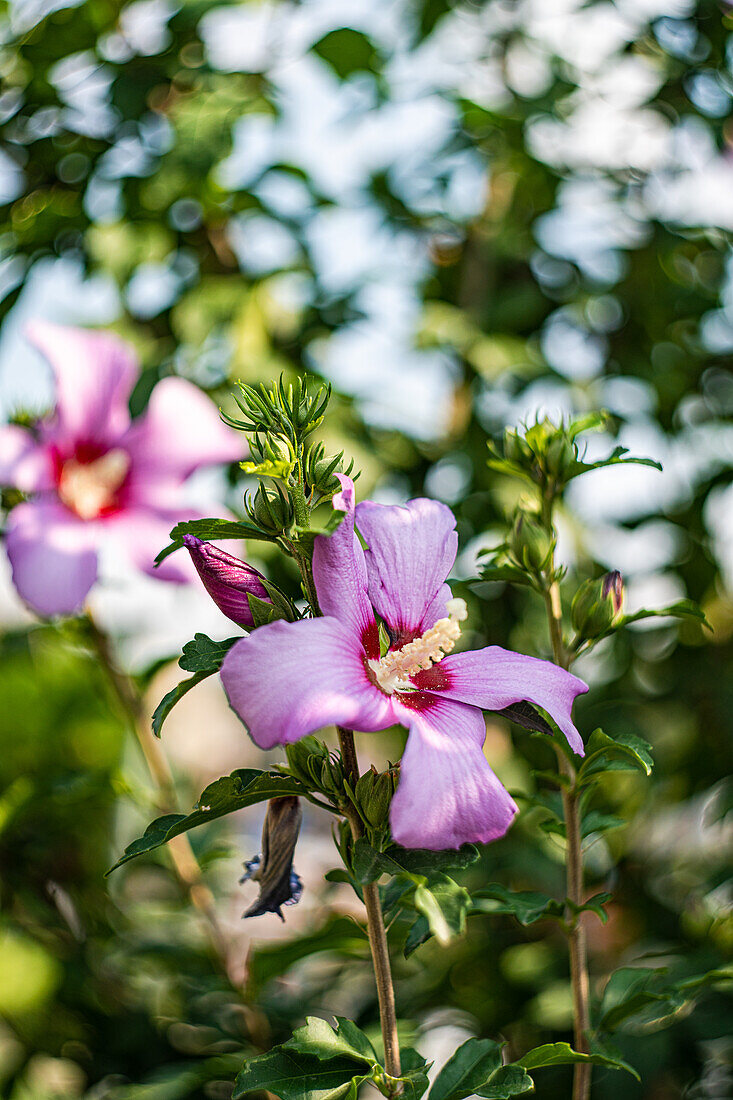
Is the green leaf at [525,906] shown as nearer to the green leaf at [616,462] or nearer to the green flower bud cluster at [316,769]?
the green flower bud cluster at [316,769]

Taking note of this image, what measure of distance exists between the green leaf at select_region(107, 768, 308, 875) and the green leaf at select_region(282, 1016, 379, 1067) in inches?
4.3

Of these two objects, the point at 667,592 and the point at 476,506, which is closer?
the point at 476,506

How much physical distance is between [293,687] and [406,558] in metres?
0.11

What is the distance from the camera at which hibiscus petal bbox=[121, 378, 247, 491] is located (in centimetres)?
82

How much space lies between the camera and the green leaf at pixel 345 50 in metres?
0.98

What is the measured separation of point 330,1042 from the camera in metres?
0.43

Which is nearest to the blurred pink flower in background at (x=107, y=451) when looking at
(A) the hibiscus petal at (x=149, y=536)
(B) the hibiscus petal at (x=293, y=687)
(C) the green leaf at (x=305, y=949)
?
(A) the hibiscus petal at (x=149, y=536)

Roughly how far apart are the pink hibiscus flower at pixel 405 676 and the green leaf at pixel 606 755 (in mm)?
38

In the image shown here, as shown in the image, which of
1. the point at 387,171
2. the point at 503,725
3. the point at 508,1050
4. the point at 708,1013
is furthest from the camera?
the point at 387,171

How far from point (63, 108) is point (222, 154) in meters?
0.24

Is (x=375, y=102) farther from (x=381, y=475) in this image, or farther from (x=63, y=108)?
(x=381, y=475)

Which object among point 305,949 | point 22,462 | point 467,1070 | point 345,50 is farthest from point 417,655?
point 345,50

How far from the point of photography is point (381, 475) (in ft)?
3.24

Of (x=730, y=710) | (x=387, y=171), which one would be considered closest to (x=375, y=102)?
(x=387, y=171)
